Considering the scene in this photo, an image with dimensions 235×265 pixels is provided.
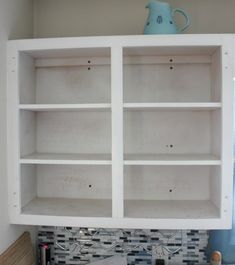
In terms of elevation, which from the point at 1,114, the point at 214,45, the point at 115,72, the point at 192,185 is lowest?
the point at 192,185

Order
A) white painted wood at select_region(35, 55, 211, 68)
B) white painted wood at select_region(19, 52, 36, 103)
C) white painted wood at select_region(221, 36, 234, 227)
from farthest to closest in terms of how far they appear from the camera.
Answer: white painted wood at select_region(35, 55, 211, 68), white painted wood at select_region(19, 52, 36, 103), white painted wood at select_region(221, 36, 234, 227)

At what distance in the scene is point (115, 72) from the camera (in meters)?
1.14

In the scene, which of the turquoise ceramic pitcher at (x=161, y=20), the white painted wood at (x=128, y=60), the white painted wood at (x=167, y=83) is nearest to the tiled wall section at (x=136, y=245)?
the white painted wood at (x=167, y=83)

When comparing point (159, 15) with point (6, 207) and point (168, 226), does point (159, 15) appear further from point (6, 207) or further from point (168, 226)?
point (6, 207)

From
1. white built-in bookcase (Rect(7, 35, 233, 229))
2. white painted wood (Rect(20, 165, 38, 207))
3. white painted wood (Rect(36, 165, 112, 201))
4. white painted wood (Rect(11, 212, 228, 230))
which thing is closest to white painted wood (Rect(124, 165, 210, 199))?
white built-in bookcase (Rect(7, 35, 233, 229))

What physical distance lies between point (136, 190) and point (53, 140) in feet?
1.66

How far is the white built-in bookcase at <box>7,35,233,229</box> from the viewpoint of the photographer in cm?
121

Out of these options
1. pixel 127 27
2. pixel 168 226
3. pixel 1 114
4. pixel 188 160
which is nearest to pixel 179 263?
pixel 168 226

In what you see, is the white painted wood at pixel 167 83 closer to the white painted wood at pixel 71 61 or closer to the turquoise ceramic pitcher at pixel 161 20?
the white painted wood at pixel 71 61

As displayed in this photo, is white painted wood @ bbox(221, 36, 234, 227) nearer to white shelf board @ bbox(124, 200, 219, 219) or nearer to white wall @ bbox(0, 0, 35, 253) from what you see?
white shelf board @ bbox(124, 200, 219, 219)

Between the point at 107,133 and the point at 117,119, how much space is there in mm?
286

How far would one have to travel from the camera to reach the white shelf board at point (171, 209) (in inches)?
46.4

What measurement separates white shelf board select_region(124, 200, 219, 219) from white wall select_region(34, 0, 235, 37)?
874mm

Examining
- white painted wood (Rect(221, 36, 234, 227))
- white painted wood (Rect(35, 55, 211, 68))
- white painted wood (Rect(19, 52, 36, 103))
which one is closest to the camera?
white painted wood (Rect(221, 36, 234, 227))
